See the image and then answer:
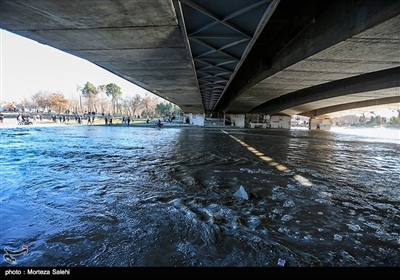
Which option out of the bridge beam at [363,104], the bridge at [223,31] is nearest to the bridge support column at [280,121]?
the bridge beam at [363,104]

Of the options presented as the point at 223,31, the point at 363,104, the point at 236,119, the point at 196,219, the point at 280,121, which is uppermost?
the point at 223,31

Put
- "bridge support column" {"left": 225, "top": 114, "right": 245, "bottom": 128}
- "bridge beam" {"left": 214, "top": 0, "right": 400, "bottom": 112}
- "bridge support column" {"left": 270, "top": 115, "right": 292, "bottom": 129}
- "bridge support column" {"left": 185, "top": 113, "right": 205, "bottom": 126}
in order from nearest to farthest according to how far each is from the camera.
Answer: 1. "bridge beam" {"left": 214, "top": 0, "right": 400, "bottom": 112}
2. "bridge support column" {"left": 225, "top": 114, "right": 245, "bottom": 128}
3. "bridge support column" {"left": 270, "top": 115, "right": 292, "bottom": 129}
4. "bridge support column" {"left": 185, "top": 113, "right": 205, "bottom": 126}

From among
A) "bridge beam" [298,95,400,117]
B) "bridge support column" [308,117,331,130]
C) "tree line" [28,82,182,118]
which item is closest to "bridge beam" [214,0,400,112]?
"bridge beam" [298,95,400,117]

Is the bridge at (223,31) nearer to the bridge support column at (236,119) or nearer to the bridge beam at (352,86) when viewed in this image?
the bridge beam at (352,86)

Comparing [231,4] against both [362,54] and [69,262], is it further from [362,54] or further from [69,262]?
[69,262]

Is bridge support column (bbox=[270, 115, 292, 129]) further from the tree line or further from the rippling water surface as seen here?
the tree line

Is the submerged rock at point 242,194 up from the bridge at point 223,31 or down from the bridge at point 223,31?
down

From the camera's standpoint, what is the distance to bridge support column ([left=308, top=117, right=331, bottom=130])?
4944cm

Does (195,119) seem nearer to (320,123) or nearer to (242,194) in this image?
(320,123)

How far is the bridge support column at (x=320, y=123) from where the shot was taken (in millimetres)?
49438

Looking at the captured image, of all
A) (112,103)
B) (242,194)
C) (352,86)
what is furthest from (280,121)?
(112,103)

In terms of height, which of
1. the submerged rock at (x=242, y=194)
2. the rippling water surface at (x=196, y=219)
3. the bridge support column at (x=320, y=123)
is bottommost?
the rippling water surface at (x=196, y=219)

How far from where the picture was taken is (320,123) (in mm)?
49906

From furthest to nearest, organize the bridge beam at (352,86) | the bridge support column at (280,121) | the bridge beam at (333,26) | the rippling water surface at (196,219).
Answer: the bridge support column at (280,121) → the bridge beam at (352,86) → the bridge beam at (333,26) → the rippling water surface at (196,219)
